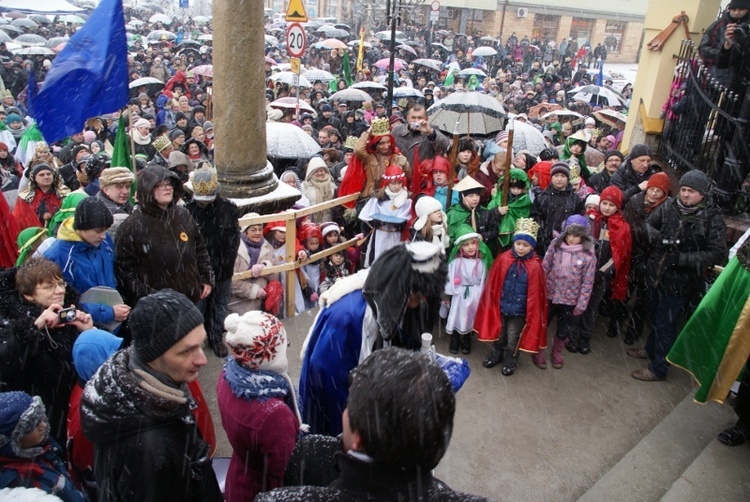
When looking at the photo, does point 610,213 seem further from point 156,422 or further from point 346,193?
point 156,422

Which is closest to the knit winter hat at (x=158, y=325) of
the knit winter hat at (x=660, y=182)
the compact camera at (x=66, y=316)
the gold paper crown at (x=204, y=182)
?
the compact camera at (x=66, y=316)

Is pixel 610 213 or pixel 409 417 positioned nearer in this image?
pixel 409 417

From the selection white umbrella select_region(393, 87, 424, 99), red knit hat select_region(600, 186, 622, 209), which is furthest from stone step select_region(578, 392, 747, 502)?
white umbrella select_region(393, 87, 424, 99)

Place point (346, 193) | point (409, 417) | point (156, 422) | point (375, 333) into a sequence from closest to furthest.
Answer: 1. point (409, 417)
2. point (156, 422)
3. point (375, 333)
4. point (346, 193)

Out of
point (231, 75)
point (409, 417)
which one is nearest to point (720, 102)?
point (231, 75)

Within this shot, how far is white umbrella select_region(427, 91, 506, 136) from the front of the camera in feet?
28.7

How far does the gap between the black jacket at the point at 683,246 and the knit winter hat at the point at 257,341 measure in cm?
366

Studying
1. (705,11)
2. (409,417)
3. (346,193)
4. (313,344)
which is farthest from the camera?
(705,11)

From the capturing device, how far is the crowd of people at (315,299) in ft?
6.97

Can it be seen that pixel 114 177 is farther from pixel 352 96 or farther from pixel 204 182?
pixel 352 96

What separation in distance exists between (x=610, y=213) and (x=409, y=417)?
4.55m

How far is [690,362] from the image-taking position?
4.42m

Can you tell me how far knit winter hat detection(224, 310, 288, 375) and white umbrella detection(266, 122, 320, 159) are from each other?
21.4 ft

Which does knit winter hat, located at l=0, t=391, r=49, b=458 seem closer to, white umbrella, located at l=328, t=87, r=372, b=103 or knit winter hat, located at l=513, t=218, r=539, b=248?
knit winter hat, located at l=513, t=218, r=539, b=248
